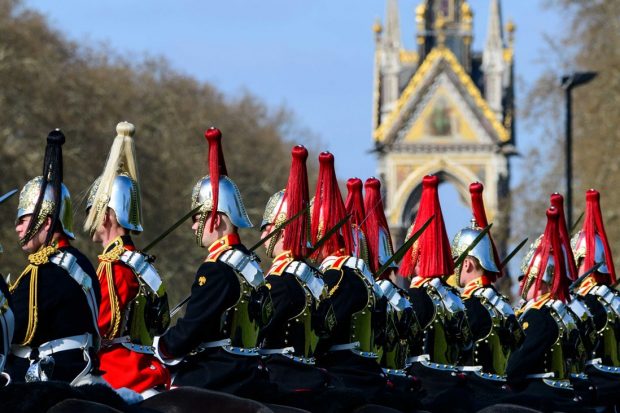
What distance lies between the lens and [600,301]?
1805 centimetres

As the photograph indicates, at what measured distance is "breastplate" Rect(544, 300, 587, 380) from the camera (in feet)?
52.5

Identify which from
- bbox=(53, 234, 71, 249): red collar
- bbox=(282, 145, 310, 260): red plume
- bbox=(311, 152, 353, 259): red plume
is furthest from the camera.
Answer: bbox=(311, 152, 353, 259): red plume

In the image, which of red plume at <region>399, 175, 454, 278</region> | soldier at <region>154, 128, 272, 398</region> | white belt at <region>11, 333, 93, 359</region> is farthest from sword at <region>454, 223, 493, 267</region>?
white belt at <region>11, 333, 93, 359</region>

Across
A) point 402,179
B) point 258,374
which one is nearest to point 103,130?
point 402,179

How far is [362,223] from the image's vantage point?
15094 millimetres

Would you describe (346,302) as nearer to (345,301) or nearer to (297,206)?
(345,301)

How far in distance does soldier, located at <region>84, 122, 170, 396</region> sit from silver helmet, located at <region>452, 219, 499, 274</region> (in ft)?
15.3

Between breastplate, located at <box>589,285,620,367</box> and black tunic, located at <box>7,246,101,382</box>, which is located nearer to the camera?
black tunic, located at <box>7,246,101,382</box>

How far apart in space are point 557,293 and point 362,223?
2.02 meters

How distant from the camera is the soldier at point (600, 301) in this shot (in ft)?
58.7

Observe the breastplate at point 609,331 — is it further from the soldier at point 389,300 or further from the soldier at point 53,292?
the soldier at point 53,292

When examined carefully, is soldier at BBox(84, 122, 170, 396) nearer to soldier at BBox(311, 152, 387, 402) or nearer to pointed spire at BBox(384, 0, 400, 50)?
soldier at BBox(311, 152, 387, 402)

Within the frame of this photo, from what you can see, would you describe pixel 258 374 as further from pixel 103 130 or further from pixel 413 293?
pixel 103 130

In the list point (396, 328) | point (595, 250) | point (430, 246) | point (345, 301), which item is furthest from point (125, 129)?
point (595, 250)
